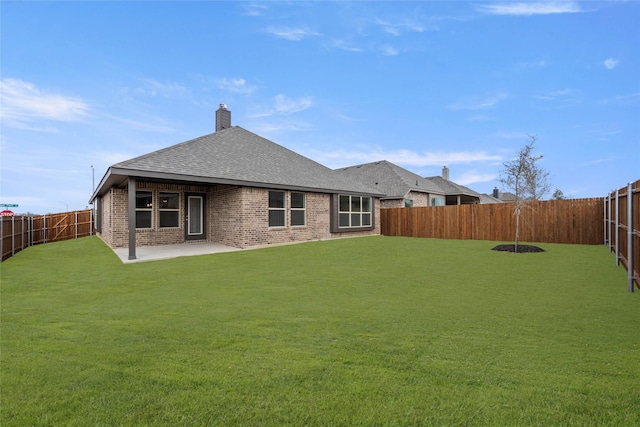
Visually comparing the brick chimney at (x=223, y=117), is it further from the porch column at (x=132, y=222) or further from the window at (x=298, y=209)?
the porch column at (x=132, y=222)

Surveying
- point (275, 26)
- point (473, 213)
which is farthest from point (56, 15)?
point (473, 213)

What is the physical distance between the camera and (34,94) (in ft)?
44.6

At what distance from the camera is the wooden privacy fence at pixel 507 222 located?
15.0 m

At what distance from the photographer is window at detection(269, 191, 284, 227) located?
15.1 m

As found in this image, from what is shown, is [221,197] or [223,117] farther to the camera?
[223,117]

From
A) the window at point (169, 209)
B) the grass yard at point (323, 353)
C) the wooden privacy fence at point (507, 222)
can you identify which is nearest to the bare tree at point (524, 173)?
the wooden privacy fence at point (507, 222)

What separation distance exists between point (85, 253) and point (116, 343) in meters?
11.2

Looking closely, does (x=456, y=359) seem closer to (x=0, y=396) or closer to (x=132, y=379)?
(x=132, y=379)

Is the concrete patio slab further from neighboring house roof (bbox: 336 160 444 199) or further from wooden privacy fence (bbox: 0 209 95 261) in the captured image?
neighboring house roof (bbox: 336 160 444 199)

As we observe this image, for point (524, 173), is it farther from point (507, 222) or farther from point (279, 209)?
point (279, 209)

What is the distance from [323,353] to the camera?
10.7 ft

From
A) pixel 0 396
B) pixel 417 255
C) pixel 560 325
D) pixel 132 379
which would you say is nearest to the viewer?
pixel 0 396

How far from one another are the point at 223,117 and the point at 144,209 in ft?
27.0

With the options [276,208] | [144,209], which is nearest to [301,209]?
[276,208]
